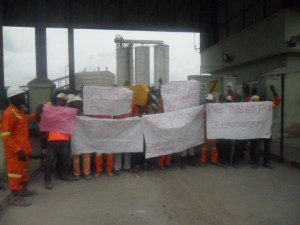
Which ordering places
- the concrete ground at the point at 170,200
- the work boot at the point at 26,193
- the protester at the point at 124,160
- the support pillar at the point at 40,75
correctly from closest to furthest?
the concrete ground at the point at 170,200
the work boot at the point at 26,193
the protester at the point at 124,160
the support pillar at the point at 40,75

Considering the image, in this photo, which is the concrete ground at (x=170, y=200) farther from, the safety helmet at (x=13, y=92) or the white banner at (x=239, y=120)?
the safety helmet at (x=13, y=92)

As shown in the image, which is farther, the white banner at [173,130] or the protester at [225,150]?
the protester at [225,150]

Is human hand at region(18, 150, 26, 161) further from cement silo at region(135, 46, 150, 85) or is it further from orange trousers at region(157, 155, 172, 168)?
cement silo at region(135, 46, 150, 85)

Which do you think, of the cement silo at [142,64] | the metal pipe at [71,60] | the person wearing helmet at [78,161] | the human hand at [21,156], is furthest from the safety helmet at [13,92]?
the cement silo at [142,64]

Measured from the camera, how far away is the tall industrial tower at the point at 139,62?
32.8 metres

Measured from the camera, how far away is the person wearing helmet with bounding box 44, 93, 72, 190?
7207mm

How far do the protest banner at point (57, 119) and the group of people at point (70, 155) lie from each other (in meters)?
0.11

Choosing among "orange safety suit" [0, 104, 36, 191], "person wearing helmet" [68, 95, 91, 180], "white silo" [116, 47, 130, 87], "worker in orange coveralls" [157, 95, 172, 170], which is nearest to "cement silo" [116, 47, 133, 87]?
"white silo" [116, 47, 130, 87]

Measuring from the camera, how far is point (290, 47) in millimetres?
14414

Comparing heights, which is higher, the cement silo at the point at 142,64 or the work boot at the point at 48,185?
the cement silo at the point at 142,64

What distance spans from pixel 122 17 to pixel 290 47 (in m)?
11.4

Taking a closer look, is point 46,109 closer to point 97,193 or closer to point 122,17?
point 97,193

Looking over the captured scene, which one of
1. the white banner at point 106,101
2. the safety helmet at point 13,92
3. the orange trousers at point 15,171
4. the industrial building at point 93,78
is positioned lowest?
the orange trousers at point 15,171

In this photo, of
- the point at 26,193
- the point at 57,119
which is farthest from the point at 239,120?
the point at 26,193
